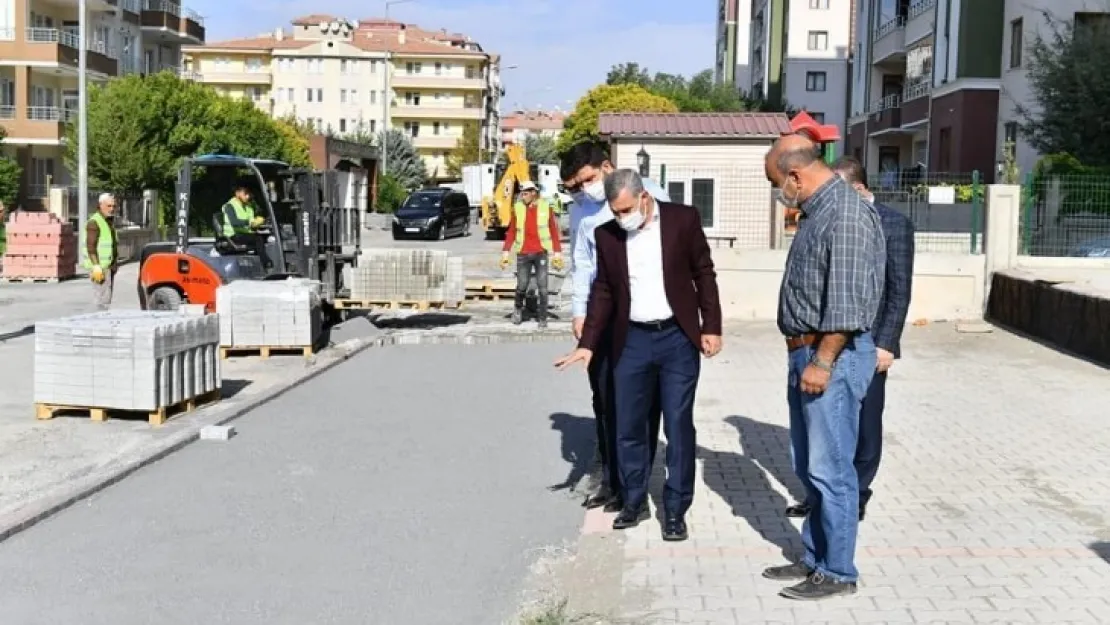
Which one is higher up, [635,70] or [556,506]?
[635,70]

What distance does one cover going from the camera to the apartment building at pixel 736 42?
93188mm

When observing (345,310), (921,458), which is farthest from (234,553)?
(345,310)

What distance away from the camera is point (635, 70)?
78062 millimetres

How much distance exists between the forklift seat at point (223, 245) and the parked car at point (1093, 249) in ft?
37.7

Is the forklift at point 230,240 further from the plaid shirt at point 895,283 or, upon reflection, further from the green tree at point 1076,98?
the green tree at point 1076,98

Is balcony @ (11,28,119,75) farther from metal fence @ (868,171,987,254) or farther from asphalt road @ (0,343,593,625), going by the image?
asphalt road @ (0,343,593,625)

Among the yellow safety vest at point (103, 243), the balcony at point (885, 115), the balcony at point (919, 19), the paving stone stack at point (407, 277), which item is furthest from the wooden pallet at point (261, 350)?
the balcony at point (885, 115)

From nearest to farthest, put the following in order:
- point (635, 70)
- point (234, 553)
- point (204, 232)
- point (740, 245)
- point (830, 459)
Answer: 1. point (830, 459)
2. point (234, 553)
3. point (204, 232)
4. point (740, 245)
5. point (635, 70)

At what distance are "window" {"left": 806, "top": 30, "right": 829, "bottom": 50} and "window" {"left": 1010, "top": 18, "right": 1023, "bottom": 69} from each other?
1155 inches

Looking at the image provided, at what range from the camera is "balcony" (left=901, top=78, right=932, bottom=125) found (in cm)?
4431

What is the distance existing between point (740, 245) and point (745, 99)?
5321 centimetres

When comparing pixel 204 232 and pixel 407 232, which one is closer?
pixel 204 232

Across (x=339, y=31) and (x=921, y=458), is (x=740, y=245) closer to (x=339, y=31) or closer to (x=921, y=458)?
(x=921, y=458)

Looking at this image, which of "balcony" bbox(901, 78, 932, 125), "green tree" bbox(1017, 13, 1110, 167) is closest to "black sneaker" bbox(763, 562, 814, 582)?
"green tree" bbox(1017, 13, 1110, 167)
